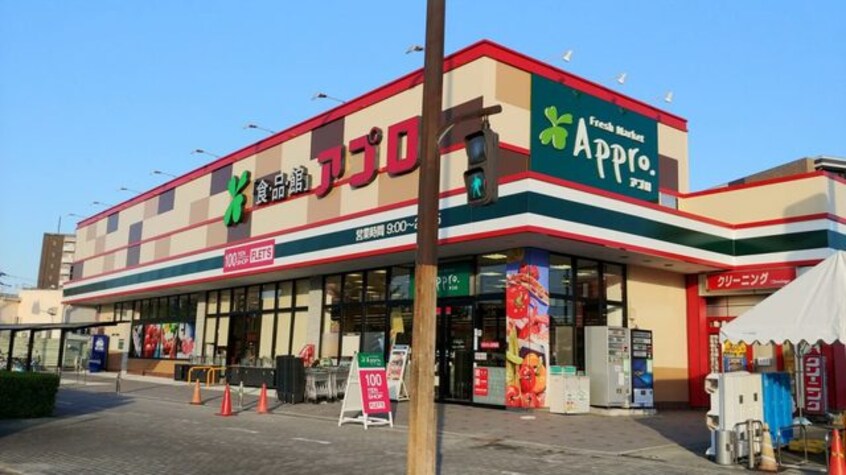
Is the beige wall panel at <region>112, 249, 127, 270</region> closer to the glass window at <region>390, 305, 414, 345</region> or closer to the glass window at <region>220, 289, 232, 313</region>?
the glass window at <region>220, 289, 232, 313</region>

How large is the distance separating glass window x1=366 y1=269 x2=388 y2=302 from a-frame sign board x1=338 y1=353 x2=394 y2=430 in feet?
22.8

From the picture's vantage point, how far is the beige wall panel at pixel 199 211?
102 feet

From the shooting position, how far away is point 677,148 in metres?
23.4

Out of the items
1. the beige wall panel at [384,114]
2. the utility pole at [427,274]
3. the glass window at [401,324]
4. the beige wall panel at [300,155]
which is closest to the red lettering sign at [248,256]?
the beige wall panel at [300,155]

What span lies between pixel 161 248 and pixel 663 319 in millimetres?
23101

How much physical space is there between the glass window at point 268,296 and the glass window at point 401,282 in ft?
24.2

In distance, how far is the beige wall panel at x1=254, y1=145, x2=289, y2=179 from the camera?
1032 inches

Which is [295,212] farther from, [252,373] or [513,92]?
[513,92]

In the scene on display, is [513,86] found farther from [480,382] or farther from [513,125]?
[480,382]

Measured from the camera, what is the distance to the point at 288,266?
78.1ft

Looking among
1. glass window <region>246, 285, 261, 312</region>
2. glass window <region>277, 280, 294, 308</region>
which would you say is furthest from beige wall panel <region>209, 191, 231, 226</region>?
glass window <region>277, 280, 294, 308</region>

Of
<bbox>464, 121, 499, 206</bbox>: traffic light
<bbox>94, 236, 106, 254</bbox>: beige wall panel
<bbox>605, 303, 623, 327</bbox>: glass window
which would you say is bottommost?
<bbox>605, 303, 623, 327</bbox>: glass window

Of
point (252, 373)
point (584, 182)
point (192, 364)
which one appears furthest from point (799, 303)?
point (192, 364)

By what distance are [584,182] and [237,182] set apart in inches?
571
